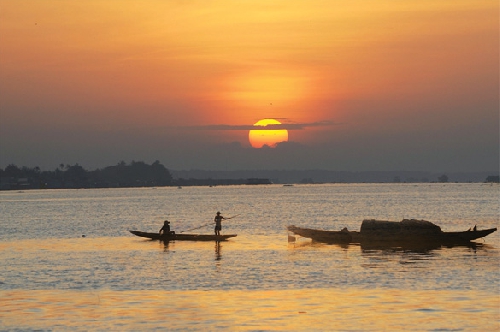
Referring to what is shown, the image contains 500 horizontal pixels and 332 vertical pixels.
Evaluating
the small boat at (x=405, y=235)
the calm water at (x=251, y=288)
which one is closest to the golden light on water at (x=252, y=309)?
the calm water at (x=251, y=288)

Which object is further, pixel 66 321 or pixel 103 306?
pixel 103 306

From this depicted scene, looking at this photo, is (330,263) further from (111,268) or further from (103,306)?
(103,306)

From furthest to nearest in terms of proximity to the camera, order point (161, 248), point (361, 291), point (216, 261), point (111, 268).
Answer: point (161, 248) < point (216, 261) < point (111, 268) < point (361, 291)

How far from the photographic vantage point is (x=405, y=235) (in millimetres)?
66438

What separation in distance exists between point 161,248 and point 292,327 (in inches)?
1574

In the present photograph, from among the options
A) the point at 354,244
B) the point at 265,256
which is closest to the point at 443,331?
the point at 265,256

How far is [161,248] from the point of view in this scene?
2643 inches

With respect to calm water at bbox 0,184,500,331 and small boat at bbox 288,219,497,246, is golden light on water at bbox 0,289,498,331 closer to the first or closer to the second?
calm water at bbox 0,184,500,331

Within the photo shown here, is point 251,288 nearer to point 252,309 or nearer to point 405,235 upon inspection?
point 252,309

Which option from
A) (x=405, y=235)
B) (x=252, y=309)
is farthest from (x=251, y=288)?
(x=405, y=235)

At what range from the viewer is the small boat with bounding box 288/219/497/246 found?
65.4m

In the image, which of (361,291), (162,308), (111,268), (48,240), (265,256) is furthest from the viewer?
(48,240)

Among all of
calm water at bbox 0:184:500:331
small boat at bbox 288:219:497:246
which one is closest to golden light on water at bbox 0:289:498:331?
calm water at bbox 0:184:500:331

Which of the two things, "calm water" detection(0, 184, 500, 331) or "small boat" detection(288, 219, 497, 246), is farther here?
"small boat" detection(288, 219, 497, 246)
